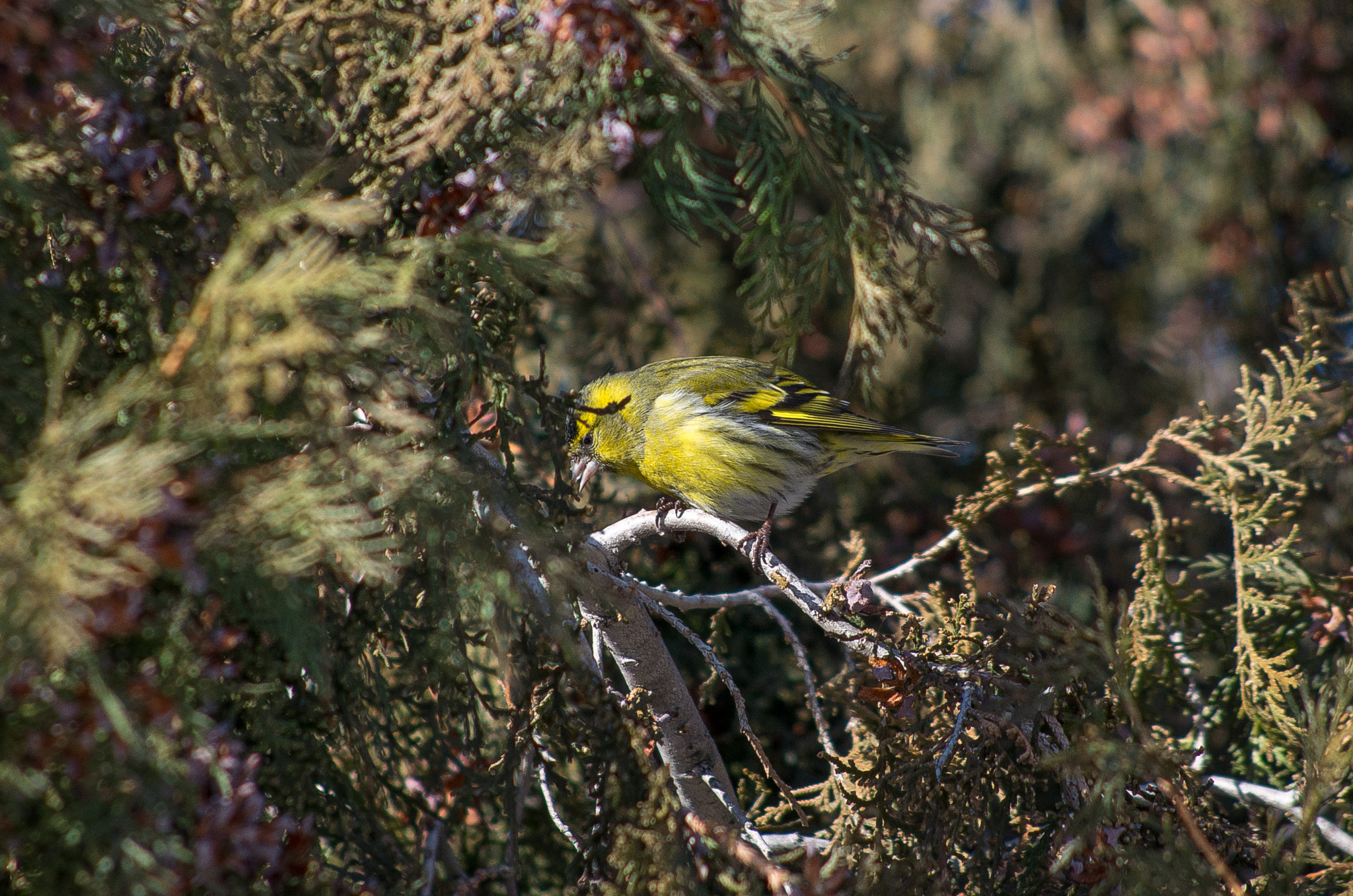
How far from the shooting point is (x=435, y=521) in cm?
119

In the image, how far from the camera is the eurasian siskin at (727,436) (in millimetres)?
3389

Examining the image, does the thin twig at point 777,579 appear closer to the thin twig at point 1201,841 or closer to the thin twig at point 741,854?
the thin twig at point 1201,841

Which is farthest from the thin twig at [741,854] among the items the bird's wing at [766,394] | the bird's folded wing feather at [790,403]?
the bird's folded wing feather at [790,403]

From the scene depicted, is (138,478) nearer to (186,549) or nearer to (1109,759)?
(186,549)

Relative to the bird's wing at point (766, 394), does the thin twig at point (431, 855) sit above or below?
above

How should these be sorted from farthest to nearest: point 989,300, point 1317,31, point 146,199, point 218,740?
point 989,300, point 1317,31, point 146,199, point 218,740

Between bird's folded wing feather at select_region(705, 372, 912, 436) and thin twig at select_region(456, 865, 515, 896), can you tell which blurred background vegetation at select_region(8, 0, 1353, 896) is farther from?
bird's folded wing feather at select_region(705, 372, 912, 436)

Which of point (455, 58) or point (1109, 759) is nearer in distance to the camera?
point (1109, 759)

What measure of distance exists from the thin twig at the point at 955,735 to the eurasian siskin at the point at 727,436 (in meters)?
1.48

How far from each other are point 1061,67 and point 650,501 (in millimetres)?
3054

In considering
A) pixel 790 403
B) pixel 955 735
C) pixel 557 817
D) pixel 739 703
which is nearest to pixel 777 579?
pixel 739 703

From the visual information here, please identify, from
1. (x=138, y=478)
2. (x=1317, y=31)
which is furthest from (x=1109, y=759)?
(x=1317, y=31)

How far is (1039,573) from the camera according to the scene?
382cm

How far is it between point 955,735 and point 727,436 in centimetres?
208
